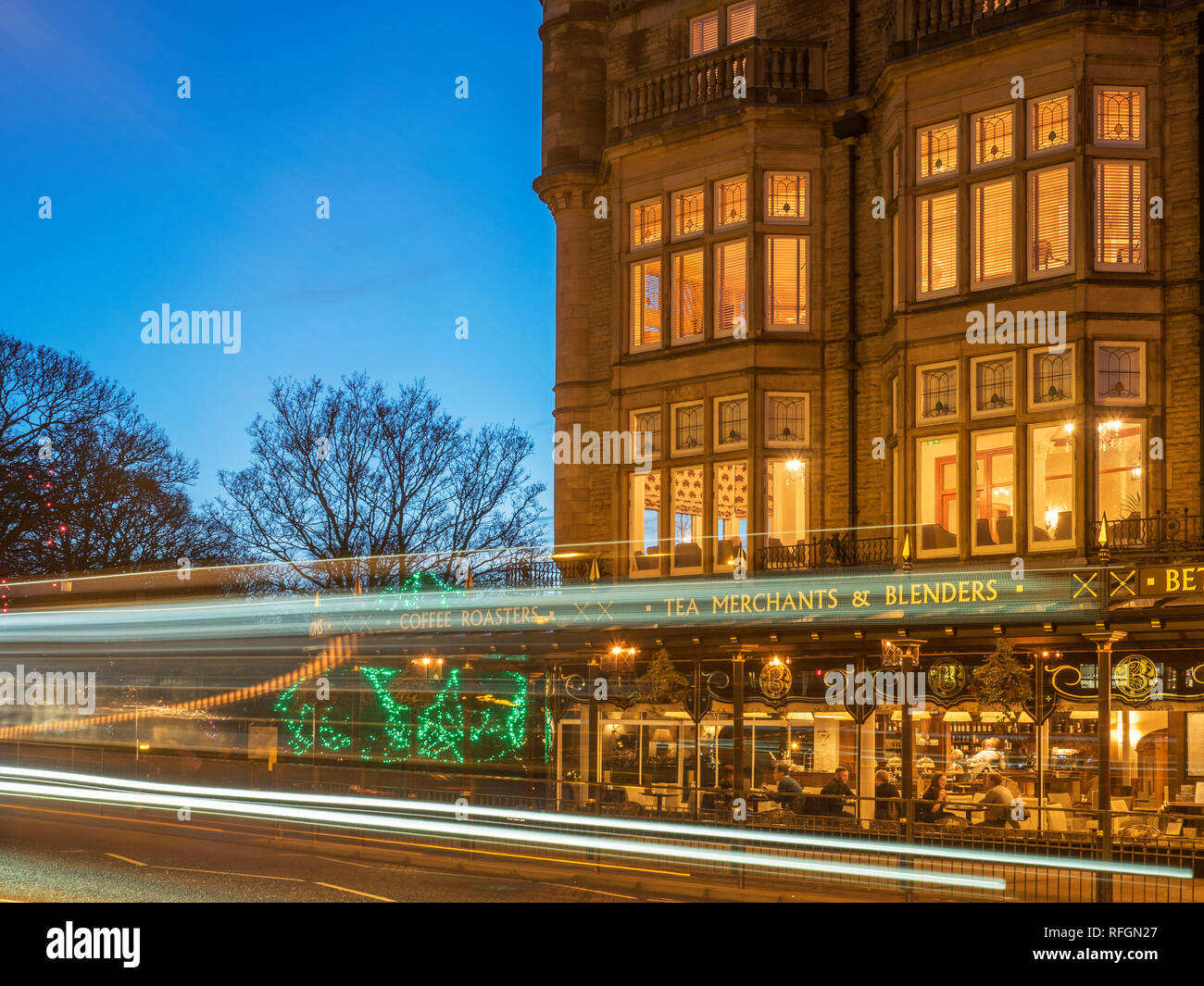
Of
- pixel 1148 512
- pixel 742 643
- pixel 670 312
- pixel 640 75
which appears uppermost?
pixel 640 75

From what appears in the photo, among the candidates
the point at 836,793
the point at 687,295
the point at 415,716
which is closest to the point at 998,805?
the point at 836,793

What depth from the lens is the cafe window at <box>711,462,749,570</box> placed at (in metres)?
25.0

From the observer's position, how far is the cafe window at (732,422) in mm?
25250

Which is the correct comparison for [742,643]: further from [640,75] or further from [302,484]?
[302,484]

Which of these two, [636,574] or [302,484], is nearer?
[636,574]

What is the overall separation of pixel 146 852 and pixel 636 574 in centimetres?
1000

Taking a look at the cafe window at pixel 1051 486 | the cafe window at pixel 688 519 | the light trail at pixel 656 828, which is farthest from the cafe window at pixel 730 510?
the light trail at pixel 656 828

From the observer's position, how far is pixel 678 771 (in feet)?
86.2

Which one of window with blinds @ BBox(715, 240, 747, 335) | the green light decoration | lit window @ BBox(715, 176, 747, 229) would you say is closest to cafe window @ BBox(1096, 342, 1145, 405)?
window with blinds @ BBox(715, 240, 747, 335)

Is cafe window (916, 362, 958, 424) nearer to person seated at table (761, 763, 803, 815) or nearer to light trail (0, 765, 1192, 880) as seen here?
person seated at table (761, 763, 803, 815)

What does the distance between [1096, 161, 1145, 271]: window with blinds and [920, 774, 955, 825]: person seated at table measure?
27.7 ft
